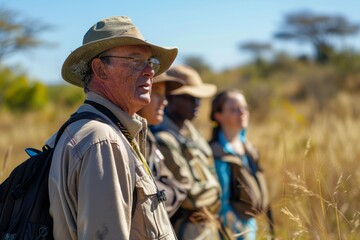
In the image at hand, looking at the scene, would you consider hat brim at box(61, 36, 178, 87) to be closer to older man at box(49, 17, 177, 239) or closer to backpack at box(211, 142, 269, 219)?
older man at box(49, 17, 177, 239)

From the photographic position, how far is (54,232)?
238cm

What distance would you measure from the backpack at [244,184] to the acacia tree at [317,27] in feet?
142

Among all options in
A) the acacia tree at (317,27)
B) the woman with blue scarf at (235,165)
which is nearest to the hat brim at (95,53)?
the woman with blue scarf at (235,165)

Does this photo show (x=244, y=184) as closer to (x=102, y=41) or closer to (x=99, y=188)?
(x=102, y=41)

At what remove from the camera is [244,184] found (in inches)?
194

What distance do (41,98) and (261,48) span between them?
34.4 meters

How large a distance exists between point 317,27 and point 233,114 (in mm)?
46499

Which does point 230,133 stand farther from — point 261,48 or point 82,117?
point 261,48

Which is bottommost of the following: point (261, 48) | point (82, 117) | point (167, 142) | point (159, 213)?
point (261, 48)

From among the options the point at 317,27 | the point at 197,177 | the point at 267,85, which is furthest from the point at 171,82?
the point at 317,27

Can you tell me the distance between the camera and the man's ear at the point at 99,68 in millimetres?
2730

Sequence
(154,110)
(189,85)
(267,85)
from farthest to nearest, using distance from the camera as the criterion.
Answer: (267,85)
(189,85)
(154,110)

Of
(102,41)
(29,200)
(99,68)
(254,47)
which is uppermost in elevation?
(102,41)

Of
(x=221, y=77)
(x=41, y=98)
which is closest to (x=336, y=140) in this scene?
(x=41, y=98)
